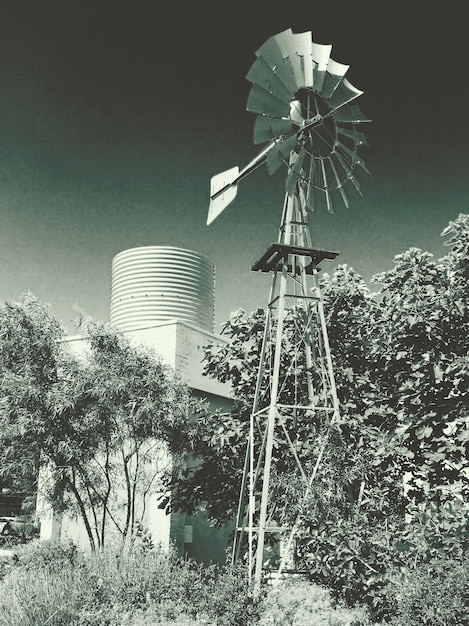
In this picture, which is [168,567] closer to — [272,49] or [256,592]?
[256,592]

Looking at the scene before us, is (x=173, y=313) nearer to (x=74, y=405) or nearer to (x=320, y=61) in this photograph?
(x=74, y=405)

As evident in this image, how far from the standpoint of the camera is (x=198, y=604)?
8898 millimetres

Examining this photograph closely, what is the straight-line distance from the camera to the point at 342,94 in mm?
12078

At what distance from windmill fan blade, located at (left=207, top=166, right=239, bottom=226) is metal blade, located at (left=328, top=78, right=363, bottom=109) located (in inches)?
84.6

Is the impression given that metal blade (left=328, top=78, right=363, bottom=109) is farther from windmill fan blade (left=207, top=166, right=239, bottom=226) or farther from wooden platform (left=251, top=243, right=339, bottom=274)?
wooden platform (left=251, top=243, right=339, bottom=274)

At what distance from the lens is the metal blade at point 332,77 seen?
39.2 feet

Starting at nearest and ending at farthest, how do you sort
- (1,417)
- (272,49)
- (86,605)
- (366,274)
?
(86,605) < (272,49) < (1,417) < (366,274)

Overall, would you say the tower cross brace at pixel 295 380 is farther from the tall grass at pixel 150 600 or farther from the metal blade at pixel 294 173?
the tall grass at pixel 150 600

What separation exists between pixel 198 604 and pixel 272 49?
887 cm

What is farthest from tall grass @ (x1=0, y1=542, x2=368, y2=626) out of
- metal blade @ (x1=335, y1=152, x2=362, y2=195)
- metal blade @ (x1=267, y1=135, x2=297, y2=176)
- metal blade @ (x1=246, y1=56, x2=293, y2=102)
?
metal blade @ (x1=246, y1=56, x2=293, y2=102)

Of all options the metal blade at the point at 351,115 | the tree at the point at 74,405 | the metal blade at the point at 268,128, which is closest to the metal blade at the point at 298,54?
the metal blade at the point at 268,128

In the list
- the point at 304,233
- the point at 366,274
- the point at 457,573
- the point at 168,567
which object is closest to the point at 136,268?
the point at 366,274

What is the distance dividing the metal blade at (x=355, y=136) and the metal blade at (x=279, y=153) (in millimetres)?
1150

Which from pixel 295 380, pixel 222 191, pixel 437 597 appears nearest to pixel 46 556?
pixel 295 380
